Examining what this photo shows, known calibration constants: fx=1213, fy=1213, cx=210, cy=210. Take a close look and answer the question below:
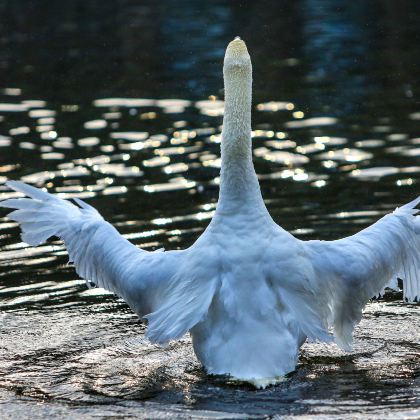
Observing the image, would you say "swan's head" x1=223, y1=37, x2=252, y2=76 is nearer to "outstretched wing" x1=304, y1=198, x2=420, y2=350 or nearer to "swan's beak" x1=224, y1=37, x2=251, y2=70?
"swan's beak" x1=224, y1=37, x2=251, y2=70

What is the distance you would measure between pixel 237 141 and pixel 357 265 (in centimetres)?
135

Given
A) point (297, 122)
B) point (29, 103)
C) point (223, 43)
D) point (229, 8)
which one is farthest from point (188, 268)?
point (229, 8)

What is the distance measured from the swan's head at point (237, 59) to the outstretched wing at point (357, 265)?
1471 millimetres

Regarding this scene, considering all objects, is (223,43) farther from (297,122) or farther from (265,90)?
(297,122)

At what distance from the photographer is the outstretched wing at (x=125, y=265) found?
9070mm

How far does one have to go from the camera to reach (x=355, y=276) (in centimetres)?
950

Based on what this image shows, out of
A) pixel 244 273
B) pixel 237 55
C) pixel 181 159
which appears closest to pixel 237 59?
pixel 237 55

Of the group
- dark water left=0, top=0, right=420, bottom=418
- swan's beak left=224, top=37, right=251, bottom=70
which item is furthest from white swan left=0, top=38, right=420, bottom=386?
dark water left=0, top=0, right=420, bottom=418

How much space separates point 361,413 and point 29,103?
13.3 meters

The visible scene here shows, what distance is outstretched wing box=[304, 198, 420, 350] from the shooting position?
31.1ft

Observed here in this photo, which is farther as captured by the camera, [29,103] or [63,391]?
[29,103]

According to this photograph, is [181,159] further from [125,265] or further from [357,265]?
[357,265]

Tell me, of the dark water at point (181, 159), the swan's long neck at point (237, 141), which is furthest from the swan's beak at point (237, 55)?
the dark water at point (181, 159)

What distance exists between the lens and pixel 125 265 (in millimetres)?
9688
